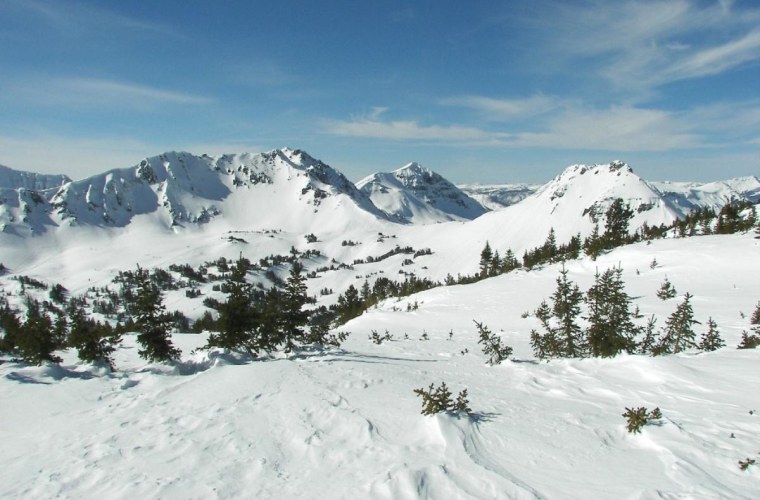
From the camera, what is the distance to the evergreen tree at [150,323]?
18.9 m

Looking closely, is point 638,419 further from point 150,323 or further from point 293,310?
point 150,323

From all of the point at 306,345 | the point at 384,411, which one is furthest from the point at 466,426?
the point at 306,345

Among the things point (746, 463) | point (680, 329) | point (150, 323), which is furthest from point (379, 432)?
point (150, 323)

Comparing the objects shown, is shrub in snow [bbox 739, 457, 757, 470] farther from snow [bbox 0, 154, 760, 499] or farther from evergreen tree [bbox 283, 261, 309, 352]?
evergreen tree [bbox 283, 261, 309, 352]

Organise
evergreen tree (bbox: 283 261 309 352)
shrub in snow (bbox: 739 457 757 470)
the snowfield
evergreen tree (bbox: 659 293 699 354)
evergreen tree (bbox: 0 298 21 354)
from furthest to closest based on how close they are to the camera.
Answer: evergreen tree (bbox: 0 298 21 354) < evergreen tree (bbox: 283 261 309 352) < evergreen tree (bbox: 659 293 699 354) < the snowfield < shrub in snow (bbox: 739 457 757 470)

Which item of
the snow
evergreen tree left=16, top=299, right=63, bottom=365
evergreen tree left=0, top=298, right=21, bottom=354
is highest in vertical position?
the snow

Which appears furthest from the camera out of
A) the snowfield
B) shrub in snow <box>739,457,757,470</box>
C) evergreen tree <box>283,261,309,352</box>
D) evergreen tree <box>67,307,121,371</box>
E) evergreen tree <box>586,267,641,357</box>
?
evergreen tree <box>283,261,309,352</box>

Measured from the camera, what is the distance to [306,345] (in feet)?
71.2

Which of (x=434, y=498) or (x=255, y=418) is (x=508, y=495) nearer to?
(x=434, y=498)

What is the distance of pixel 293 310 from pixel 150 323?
6.87 m

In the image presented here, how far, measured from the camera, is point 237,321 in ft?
69.3

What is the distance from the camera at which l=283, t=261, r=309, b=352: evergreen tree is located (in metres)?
21.2

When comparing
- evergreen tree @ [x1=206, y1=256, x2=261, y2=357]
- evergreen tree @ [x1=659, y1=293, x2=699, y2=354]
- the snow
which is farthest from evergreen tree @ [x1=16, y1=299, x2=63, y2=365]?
evergreen tree @ [x1=659, y1=293, x2=699, y2=354]

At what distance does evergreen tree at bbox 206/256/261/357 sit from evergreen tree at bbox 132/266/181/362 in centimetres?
226
